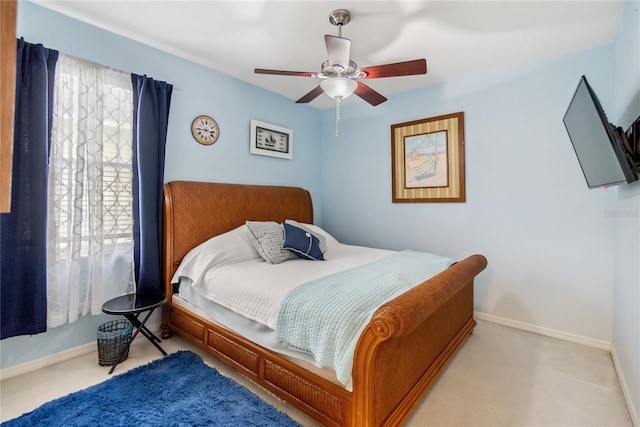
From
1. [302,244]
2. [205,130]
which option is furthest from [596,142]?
[205,130]

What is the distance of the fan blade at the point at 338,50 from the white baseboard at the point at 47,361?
2878 millimetres

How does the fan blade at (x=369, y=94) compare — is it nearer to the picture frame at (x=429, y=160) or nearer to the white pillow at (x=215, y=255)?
the picture frame at (x=429, y=160)

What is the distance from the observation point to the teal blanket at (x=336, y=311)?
4.62 ft

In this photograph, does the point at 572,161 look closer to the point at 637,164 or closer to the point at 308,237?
the point at 637,164

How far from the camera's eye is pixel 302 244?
269 cm

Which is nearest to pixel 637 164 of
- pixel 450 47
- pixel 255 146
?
pixel 450 47

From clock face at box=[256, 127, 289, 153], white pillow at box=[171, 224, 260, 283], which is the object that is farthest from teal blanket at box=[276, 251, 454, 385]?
clock face at box=[256, 127, 289, 153]

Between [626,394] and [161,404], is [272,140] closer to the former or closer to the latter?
[161,404]

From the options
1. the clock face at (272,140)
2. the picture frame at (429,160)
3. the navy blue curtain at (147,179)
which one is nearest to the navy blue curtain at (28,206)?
the navy blue curtain at (147,179)

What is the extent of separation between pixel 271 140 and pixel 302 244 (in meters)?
1.63

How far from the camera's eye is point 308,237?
2.75 metres


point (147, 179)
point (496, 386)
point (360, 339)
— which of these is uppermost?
point (147, 179)

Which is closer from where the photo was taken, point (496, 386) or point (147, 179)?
point (496, 386)

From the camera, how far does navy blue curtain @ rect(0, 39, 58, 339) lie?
1.91 meters
